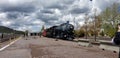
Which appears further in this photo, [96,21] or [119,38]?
[96,21]

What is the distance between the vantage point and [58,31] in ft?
212

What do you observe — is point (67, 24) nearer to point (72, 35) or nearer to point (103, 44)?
point (72, 35)

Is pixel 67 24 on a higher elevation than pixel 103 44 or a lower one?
higher

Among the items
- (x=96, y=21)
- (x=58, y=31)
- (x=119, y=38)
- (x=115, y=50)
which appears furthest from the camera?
(x=96, y=21)

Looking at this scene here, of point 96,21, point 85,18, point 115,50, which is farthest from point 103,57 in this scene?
point 85,18

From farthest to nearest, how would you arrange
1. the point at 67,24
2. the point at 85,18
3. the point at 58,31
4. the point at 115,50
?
the point at 85,18, the point at 58,31, the point at 67,24, the point at 115,50

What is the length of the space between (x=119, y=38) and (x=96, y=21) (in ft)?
222

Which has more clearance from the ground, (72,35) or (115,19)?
(115,19)

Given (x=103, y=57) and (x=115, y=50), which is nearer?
(x=103, y=57)

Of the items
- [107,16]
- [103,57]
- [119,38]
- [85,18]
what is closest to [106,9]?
[107,16]

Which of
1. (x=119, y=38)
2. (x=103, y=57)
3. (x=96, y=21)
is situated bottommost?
(x=103, y=57)

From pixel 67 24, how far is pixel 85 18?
90.3ft

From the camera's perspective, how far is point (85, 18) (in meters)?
86.9

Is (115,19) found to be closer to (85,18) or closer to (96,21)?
(96,21)
